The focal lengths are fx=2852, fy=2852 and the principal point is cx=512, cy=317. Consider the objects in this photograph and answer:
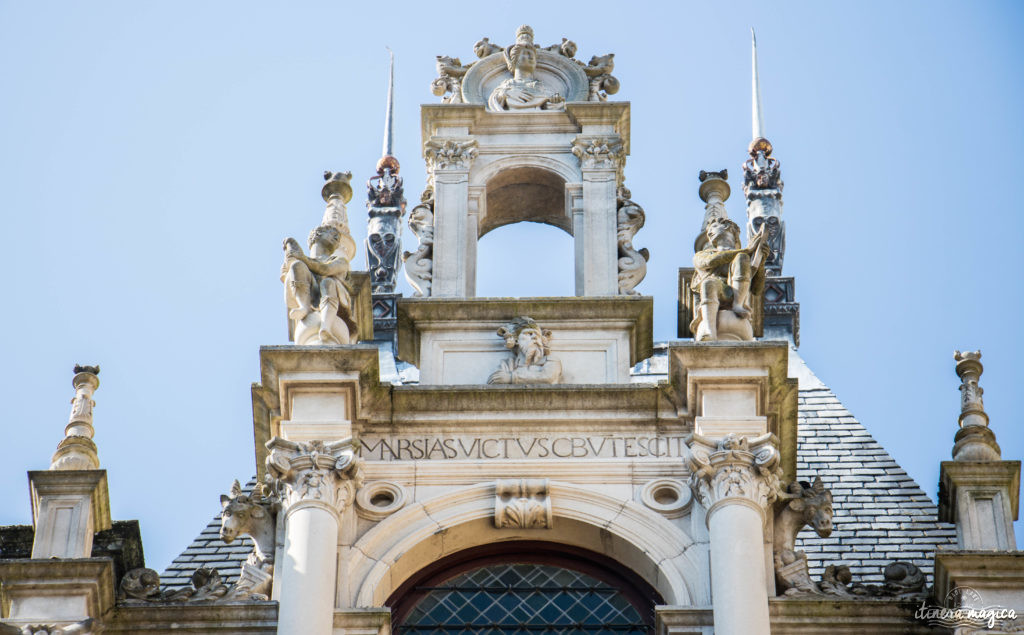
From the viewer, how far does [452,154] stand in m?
30.1

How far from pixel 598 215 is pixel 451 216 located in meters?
1.52

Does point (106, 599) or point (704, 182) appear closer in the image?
point (106, 599)

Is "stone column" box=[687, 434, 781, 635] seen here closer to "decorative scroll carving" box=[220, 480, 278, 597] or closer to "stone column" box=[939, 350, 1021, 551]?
"stone column" box=[939, 350, 1021, 551]

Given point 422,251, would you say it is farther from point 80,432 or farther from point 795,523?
point 795,523

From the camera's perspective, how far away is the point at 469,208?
29.7 meters

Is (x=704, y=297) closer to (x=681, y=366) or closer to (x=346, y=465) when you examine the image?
(x=681, y=366)

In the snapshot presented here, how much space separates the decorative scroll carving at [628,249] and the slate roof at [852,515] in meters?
3.55

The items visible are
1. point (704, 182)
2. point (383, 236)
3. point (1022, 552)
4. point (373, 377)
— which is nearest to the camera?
point (1022, 552)

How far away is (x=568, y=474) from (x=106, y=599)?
4.33 m

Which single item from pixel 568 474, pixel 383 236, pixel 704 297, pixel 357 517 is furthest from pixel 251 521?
pixel 383 236

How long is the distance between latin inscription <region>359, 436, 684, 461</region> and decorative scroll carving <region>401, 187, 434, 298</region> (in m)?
2.42

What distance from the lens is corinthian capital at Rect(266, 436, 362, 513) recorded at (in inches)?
999

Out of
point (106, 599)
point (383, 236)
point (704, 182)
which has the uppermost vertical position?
point (383, 236)

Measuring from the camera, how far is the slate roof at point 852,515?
99.5 ft
